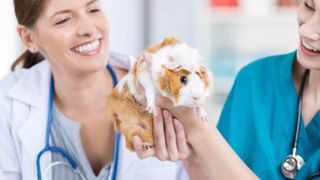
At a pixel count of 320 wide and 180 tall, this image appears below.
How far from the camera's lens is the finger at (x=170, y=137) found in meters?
1.26

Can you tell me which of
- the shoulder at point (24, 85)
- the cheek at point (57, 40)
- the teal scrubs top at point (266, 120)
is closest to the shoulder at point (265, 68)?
the teal scrubs top at point (266, 120)

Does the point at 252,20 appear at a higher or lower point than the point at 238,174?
lower

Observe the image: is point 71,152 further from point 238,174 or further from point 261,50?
point 261,50

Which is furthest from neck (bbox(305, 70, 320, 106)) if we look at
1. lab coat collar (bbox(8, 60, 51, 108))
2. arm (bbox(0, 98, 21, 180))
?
arm (bbox(0, 98, 21, 180))

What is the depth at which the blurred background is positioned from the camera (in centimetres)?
330

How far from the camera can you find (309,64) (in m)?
1.32

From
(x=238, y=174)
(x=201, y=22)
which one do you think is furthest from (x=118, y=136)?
(x=201, y=22)

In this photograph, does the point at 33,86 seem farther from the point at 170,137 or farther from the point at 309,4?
the point at 309,4

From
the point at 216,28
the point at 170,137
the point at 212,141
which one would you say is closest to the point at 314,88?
the point at 212,141

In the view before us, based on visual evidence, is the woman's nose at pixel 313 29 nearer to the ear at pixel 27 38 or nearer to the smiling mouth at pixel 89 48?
the smiling mouth at pixel 89 48

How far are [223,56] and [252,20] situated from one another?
1.09 ft

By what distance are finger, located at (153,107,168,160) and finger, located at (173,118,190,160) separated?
0.17 feet

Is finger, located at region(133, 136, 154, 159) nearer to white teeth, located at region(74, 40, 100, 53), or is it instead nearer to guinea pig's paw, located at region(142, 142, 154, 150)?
guinea pig's paw, located at region(142, 142, 154, 150)

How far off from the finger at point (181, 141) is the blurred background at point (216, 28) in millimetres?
1861
